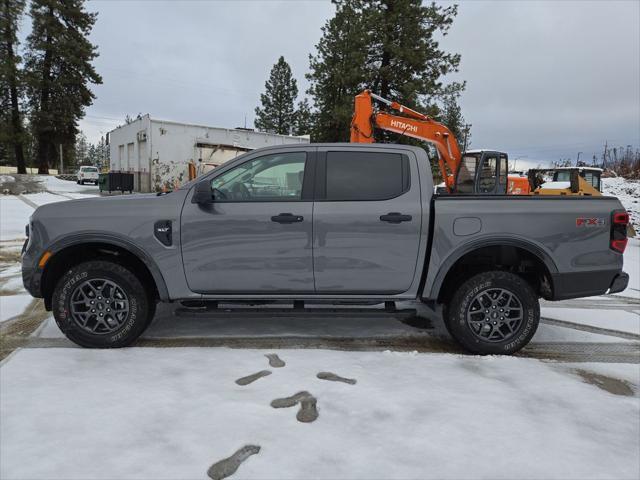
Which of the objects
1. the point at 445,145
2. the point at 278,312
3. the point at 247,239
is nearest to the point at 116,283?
the point at 247,239

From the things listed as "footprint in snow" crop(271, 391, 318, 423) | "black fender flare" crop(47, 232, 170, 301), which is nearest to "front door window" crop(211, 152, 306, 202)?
"black fender flare" crop(47, 232, 170, 301)

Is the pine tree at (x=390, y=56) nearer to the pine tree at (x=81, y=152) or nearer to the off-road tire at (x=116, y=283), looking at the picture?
the off-road tire at (x=116, y=283)

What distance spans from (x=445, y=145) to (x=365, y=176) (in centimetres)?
726

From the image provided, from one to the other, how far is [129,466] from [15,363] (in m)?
1.92

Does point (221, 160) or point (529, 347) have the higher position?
point (221, 160)

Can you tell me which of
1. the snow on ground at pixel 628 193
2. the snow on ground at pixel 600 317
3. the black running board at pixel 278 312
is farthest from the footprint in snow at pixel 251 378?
the snow on ground at pixel 628 193

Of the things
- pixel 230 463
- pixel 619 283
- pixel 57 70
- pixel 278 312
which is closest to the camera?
pixel 230 463

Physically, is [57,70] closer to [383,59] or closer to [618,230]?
[383,59]

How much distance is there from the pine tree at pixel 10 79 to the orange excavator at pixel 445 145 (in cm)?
3712

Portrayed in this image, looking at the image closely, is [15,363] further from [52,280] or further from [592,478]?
[592,478]

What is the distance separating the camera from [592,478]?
7.45ft

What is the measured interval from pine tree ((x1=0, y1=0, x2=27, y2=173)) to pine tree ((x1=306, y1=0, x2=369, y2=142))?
25.9 meters

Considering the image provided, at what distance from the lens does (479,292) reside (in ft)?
12.6

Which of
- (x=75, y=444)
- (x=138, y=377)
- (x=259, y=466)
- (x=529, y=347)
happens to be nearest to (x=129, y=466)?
(x=75, y=444)
